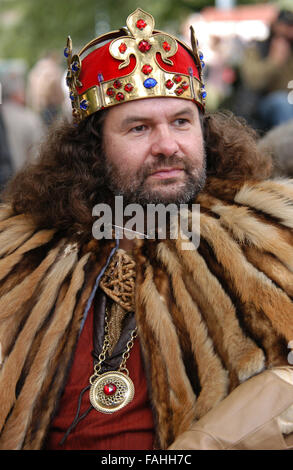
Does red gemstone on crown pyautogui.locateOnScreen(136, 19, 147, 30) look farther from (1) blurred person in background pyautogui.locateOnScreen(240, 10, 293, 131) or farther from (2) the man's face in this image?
(1) blurred person in background pyautogui.locateOnScreen(240, 10, 293, 131)

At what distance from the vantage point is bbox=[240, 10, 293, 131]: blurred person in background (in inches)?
165

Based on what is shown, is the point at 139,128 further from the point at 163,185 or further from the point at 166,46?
the point at 166,46

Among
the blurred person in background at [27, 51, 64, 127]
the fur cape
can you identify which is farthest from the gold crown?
the blurred person in background at [27, 51, 64, 127]

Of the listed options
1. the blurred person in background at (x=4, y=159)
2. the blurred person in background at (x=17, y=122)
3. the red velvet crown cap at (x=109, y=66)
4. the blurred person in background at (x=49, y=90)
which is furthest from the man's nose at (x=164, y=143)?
the blurred person in background at (x=49, y=90)

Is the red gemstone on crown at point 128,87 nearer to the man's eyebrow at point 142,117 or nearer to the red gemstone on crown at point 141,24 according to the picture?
the man's eyebrow at point 142,117

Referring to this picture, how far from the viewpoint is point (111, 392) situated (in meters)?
2.07

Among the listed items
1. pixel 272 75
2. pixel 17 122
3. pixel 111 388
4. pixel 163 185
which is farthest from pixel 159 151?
pixel 17 122

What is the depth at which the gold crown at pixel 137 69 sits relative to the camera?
244 centimetres

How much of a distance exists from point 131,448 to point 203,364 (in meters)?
0.37

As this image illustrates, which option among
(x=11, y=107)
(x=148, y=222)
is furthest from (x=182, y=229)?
(x=11, y=107)

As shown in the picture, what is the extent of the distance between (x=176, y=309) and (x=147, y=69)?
1.01 m

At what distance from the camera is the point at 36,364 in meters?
2.15

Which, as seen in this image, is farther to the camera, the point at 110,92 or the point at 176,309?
the point at 110,92

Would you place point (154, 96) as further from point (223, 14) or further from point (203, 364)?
point (223, 14)
